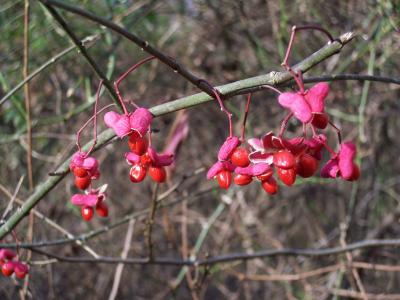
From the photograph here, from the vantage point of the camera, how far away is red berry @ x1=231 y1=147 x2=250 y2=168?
1.14 m

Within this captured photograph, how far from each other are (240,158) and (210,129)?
107 inches

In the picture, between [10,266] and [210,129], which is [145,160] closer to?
[10,266]

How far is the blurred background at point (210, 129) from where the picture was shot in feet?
9.31

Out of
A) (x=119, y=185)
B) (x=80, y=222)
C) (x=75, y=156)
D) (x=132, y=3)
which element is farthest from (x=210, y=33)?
(x=75, y=156)

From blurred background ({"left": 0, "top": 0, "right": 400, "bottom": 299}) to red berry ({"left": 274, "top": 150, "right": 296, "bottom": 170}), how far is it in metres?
1.41

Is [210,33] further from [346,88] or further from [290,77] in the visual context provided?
[290,77]

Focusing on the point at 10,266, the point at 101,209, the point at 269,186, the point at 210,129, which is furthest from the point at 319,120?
the point at 210,129

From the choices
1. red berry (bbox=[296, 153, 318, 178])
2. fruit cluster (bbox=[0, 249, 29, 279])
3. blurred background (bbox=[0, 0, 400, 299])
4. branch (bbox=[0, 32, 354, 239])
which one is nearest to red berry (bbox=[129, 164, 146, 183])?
branch (bbox=[0, 32, 354, 239])

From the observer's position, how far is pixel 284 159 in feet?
3.62

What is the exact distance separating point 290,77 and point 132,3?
2.18m

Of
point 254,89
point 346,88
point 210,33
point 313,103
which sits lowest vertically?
point 313,103

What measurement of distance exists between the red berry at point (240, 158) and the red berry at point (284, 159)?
6 centimetres

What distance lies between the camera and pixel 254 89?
3.75 feet

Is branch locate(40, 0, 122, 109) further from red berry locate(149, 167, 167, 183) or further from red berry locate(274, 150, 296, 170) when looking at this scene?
red berry locate(274, 150, 296, 170)
